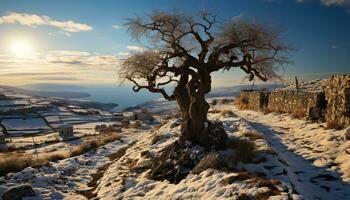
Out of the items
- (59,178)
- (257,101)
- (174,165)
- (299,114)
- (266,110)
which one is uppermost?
(257,101)

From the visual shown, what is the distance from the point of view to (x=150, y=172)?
1755cm

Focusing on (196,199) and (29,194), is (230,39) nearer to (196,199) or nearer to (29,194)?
(196,199)

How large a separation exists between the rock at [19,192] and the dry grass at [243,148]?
1087 centimetres

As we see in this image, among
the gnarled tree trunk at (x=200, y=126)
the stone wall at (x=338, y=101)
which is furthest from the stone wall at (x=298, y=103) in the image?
the gnarled tree trunk at (x=200, y=126)

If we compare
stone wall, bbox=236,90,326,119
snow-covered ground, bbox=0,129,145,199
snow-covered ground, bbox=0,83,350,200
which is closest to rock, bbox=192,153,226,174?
snow-covered ground, bbox=0,83,350,200

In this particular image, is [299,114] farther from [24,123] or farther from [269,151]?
[24,123]

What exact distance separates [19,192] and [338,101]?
19.0m

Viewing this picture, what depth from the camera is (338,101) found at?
2009 centimetres

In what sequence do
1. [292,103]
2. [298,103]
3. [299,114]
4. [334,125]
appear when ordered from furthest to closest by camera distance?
[292,103], [298,103], [299,114], [334,125]

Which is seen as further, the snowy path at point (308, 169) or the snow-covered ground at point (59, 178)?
the snow-covered ground at point (59, 178)

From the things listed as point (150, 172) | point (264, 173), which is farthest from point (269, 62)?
point (150, 172)

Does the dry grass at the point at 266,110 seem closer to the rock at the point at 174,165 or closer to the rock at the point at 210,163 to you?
the rock at the point at 174,165

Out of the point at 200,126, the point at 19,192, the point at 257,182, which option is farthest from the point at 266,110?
the point at 19,192

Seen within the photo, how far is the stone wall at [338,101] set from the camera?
19.0m
